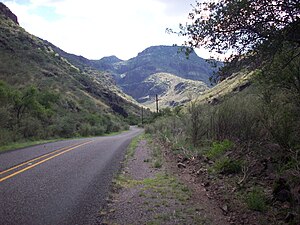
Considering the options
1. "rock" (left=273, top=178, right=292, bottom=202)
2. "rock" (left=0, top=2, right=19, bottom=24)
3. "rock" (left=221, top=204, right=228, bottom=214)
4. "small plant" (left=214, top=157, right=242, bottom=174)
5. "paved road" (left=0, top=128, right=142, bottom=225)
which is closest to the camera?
"paved road" (left=0, top=128, right=142, bottom=225)

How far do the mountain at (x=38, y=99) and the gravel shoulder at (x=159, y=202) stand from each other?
13.2m

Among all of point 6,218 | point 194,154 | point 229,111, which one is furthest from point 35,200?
point 229,111

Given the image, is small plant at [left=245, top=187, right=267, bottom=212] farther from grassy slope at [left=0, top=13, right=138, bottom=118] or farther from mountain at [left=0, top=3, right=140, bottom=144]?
grassy slope at [left=0, top=13, right=138, bottom=118]

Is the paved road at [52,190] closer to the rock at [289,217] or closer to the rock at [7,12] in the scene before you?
the rock at [289,217]

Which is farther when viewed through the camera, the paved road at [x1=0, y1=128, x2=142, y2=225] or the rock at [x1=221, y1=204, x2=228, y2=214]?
the rock at [x1=221, y1=204, x2=228, y2=214]

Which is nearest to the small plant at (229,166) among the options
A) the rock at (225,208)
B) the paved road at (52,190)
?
the rock at (225,208)

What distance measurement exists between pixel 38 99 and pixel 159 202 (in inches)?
1240

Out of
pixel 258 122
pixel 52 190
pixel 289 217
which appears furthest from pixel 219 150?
pixel 52 190

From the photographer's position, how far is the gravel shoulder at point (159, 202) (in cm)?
577

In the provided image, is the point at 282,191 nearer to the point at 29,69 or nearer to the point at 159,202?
the point at 159,202

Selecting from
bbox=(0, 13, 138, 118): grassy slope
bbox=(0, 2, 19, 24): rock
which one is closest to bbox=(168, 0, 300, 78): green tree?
bbox=(0, 13, 138, 118): grassy slope

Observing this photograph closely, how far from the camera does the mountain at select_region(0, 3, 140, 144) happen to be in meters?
24.8

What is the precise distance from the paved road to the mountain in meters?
9.77

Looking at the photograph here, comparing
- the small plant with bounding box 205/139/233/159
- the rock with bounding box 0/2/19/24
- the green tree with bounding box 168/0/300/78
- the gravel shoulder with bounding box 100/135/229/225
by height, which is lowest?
the gravel shoulder with bounding box 100/135/229/225
